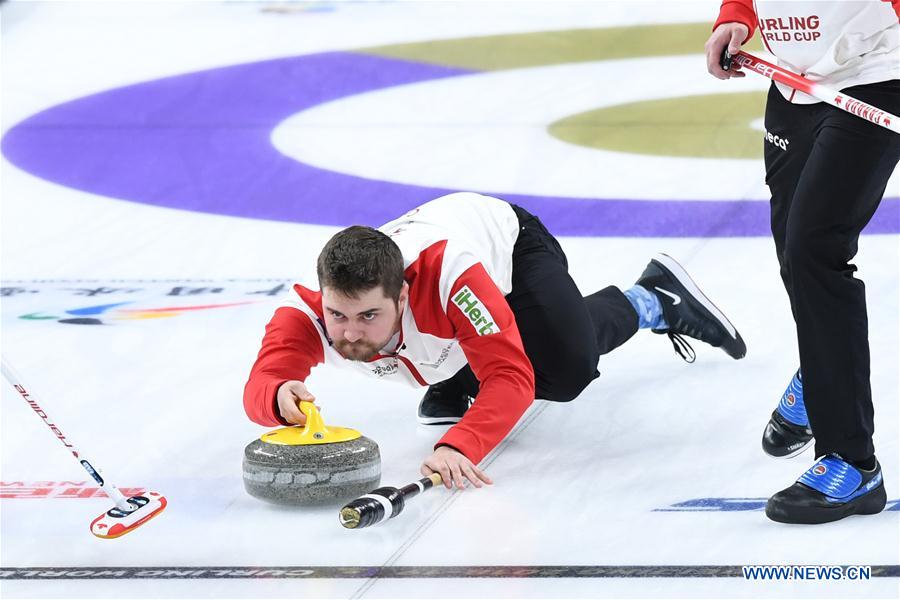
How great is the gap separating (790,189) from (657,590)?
1000 mm

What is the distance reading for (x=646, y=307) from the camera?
3803mm

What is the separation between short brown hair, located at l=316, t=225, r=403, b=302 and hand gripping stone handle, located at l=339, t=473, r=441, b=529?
41 cm

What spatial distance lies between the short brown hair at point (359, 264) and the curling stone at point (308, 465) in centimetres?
30

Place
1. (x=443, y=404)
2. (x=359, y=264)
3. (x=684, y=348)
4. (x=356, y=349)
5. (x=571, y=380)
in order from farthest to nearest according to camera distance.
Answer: (x=684, y=348), (x=443, y=404), (x=571, y=380), (x=356, y=349), (x=359, y=264)

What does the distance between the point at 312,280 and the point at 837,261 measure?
46.8 inches

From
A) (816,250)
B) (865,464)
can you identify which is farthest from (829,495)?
(816,250)

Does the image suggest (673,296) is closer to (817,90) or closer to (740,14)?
(740,14)

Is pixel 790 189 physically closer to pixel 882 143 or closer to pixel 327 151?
pixel 882 143

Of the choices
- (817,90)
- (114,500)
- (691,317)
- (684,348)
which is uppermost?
(817,90)

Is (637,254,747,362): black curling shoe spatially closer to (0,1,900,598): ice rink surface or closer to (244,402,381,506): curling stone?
(0,1,900,598): ice rink surface

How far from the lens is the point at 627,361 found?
3969mm

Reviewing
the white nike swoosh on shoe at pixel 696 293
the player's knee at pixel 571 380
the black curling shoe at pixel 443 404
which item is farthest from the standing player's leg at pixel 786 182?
the black curling shoe at pixel 443 404

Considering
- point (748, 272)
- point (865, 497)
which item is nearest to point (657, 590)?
point (865, 497)

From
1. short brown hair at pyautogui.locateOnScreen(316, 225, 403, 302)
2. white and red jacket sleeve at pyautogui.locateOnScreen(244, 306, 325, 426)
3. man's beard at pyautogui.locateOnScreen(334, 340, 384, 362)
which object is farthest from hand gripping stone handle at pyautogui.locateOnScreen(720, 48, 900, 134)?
white and red jacket sleeve at pyautogui.locateOnScreen(244, 306, 325, 426)
